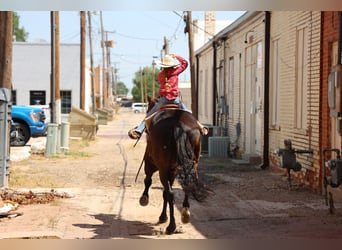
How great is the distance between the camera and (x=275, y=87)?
14727mm

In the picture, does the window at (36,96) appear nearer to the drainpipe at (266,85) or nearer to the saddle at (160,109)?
the drainpipe at (266,85)

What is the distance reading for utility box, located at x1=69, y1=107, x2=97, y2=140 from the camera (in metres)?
24.8

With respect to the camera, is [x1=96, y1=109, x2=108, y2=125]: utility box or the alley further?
[x1=96, y1=109, x2=108, y2=125]: utility box

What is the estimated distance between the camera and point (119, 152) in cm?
2005

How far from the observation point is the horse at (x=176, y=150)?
25.9 feet

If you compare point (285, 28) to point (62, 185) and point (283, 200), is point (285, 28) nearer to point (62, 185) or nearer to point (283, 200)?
point (283, 200)

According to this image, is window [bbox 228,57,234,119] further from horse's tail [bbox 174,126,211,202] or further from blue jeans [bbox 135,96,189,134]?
horse's tail [bbox 174,126,211,202]

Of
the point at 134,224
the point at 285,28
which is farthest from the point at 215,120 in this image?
the point at 134,224

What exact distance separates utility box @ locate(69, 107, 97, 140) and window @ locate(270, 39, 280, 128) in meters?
11.1

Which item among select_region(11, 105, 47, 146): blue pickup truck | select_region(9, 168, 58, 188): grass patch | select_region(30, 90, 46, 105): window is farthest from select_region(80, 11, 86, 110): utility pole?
select_region(9, 168, 58, 188): grass patch

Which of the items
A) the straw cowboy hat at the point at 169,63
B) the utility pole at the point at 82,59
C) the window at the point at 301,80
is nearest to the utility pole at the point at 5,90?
the straw cowboy hat at the point at 169,63

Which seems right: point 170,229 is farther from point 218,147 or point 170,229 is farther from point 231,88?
point 231,88

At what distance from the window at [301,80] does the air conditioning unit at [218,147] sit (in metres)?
5.67

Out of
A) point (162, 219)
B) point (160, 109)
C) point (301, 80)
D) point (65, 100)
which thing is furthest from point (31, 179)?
point (65, 100)
